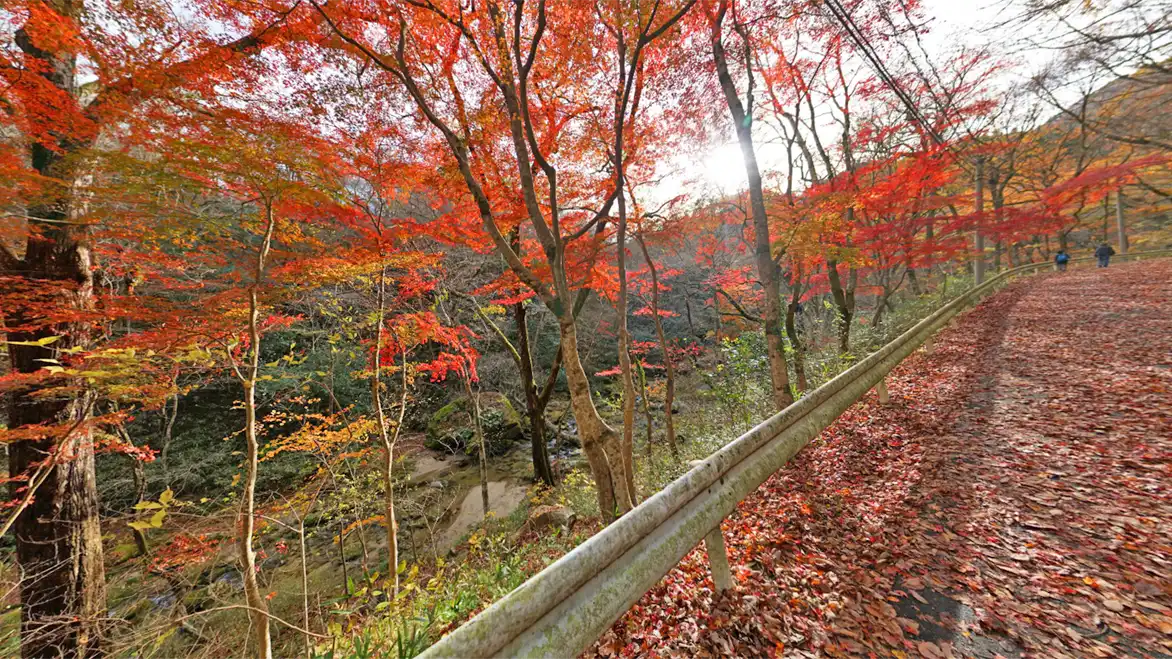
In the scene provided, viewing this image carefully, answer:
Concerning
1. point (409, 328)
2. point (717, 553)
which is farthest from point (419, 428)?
point (717, 553)

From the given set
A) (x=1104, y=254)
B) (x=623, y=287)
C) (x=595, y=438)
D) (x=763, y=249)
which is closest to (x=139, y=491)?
(x=595, y=438)

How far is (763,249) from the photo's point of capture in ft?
22.6

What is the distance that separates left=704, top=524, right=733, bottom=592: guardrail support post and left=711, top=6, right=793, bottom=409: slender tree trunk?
4.67m

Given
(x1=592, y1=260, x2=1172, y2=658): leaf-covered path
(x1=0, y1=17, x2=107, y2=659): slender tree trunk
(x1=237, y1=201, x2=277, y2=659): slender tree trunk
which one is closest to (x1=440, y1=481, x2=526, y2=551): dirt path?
(x1=0, y1=17, x2=107, y2=659): slender tree trunk

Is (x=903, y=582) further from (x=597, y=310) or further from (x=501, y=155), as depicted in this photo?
(x=597, y=310)

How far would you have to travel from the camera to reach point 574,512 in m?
8.88

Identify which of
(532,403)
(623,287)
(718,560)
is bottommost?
(532,403)

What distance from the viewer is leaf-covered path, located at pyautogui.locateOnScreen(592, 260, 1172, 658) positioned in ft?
6.37

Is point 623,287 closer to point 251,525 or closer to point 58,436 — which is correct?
point 251,525

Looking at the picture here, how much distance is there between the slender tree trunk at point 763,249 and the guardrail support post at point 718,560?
467 cm

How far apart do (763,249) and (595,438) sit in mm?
4476

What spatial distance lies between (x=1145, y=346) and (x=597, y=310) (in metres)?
19.1

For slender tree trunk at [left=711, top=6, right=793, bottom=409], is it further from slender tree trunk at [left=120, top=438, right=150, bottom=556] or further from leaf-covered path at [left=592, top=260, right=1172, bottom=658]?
slender tree trunk at [left=120, top=438, right=150, bottom=556]

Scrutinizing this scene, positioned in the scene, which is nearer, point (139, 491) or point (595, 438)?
point (595, 438)
